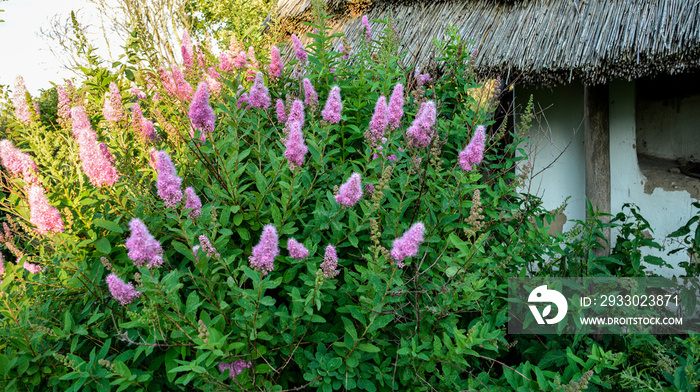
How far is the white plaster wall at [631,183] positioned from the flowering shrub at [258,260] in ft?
6.99

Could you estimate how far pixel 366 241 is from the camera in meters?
1.78

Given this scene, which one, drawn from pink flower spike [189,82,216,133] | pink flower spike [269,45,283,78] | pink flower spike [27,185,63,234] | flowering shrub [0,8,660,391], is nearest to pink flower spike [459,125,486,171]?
flowering shrub [0,8,660,391]

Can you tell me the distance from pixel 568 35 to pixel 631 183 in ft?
4.57

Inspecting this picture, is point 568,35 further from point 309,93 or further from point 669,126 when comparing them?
point 309,93

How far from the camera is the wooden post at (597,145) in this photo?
3.57 metres

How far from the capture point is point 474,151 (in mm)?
1645

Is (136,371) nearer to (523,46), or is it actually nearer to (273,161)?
(273,161)

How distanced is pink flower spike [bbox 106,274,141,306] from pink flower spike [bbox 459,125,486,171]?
47.9 inches

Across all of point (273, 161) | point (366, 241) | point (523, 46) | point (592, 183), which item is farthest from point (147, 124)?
point (592, 183)

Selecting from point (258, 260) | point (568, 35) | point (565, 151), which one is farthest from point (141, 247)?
point (565, 151)

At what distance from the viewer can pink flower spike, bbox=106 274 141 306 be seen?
1358 millimetres

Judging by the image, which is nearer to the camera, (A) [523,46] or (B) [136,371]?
(B) [136,371]

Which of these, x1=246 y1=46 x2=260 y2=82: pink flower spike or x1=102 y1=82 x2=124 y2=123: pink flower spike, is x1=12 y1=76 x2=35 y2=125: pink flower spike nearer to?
x1=102 y1=82 x2=124 y2=123: pink flower spike

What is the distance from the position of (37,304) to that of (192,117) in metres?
1.12
